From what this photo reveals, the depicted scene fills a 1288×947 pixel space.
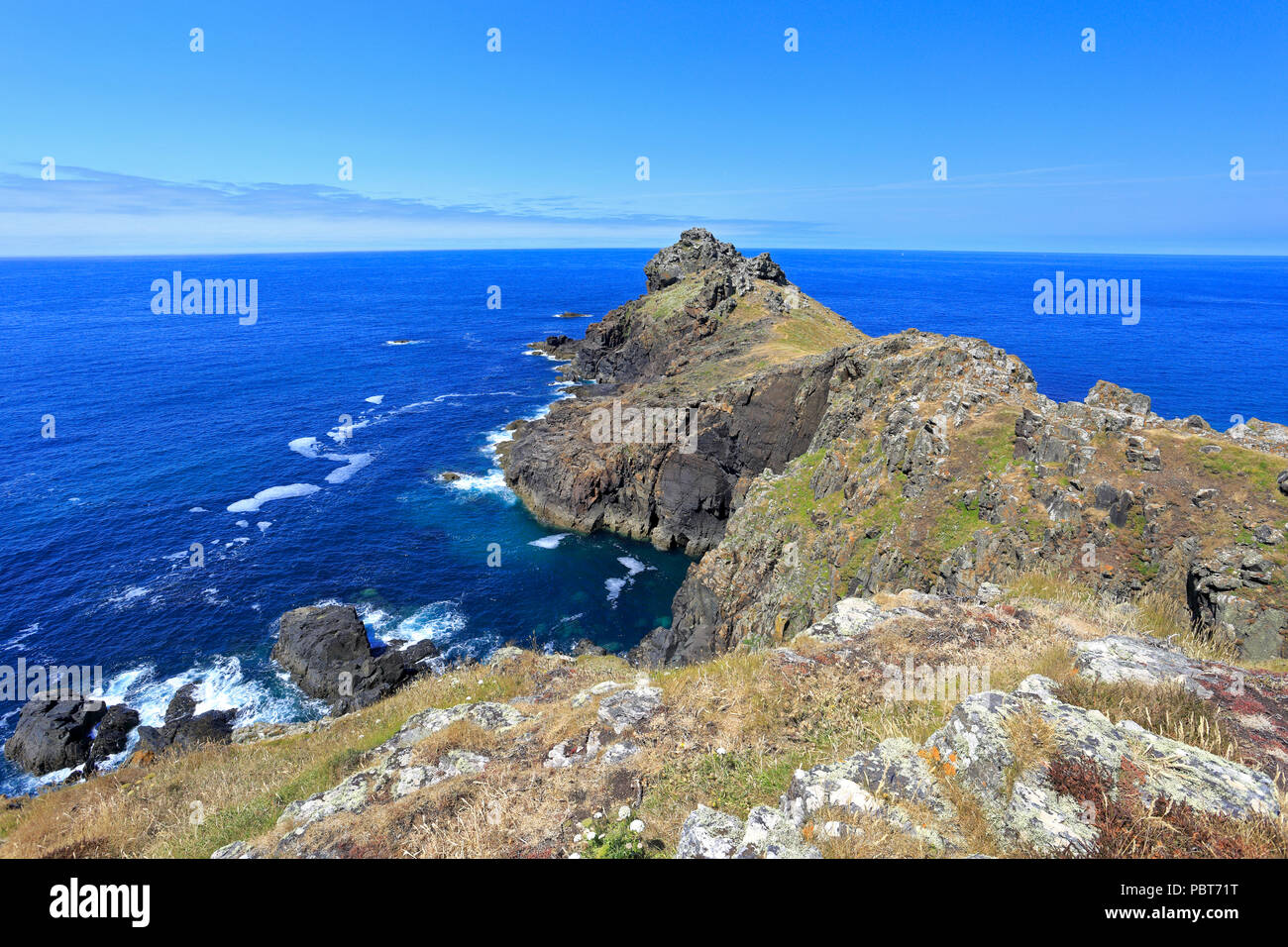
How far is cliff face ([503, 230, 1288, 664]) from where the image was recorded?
74.9 feet

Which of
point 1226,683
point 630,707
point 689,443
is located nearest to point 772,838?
point 630,707

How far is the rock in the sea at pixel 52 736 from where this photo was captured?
31719mm

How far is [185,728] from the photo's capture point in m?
33.0

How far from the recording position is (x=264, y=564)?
48.8m

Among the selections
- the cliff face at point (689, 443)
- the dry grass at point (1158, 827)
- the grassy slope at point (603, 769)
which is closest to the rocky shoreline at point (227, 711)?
the grassy slope at point (603, 769)

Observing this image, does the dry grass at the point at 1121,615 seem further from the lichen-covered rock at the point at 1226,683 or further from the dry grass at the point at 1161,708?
the dry grass at the point at 1161,708

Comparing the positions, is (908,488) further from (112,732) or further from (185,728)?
(112,732)

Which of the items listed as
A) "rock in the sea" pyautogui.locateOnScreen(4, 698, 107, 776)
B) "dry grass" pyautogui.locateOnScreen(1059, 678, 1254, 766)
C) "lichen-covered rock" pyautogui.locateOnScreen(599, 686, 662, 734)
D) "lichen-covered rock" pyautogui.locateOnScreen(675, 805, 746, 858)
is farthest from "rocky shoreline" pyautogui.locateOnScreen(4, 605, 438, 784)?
"dry grass" pyautogui.locateOnScreen(1059, 678, 1254, 766)

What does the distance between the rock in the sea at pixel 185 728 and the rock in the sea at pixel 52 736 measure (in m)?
2.73

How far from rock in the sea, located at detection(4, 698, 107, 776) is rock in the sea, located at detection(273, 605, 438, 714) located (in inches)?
378

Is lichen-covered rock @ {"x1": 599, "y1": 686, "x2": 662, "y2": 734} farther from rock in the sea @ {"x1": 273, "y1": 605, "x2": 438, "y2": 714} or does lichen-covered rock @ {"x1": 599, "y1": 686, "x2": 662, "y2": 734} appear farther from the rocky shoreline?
rock in the sea @ {"x1": 273, "y1": 605, "x2": 438, "y2": 714}

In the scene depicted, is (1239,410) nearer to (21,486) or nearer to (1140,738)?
(1140,738)

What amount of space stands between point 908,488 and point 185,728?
42882 mm
